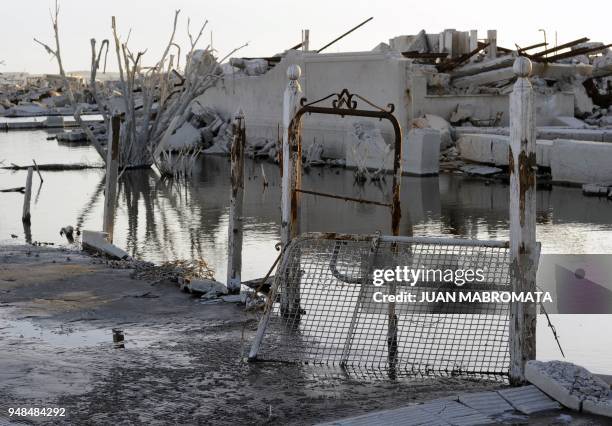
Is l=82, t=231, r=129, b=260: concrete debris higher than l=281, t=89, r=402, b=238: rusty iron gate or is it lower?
lower

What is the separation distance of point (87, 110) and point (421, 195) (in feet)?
144

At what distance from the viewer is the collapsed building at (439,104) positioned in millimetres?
21312

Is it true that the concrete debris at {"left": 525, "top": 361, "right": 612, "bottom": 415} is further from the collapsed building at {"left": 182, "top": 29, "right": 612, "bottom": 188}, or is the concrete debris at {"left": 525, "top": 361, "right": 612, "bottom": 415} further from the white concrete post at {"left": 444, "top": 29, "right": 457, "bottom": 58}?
the white concrete post at {"left": 444, "top": 29, "right": 457, "bottom": 58}

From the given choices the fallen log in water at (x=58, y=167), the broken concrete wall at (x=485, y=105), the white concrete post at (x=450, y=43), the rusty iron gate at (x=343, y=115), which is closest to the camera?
the rusty iron gate at (x=343, y=115)

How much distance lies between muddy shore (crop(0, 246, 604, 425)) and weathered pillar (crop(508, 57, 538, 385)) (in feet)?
1.45

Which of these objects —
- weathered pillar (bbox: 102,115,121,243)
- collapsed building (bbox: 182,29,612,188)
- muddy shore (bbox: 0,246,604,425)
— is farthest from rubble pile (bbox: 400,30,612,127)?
muddy shore (bbox: 0,246,604,425)

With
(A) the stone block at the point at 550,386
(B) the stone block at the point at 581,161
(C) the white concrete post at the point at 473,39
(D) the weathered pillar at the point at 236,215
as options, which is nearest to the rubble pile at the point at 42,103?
(C) the white concrete post at the point at 473,39

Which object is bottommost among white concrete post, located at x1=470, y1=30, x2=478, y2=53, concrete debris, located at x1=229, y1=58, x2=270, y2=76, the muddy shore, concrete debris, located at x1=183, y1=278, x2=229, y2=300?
the muddy shore

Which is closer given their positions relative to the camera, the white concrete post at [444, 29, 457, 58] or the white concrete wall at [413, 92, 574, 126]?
the white concrete wall at [413, 92, 574, 126]

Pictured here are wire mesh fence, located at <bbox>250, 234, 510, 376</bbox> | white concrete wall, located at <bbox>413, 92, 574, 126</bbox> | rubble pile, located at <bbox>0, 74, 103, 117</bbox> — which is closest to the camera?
wire mesh fence, located at <bbox>250, 234, 510, 376</bbox>

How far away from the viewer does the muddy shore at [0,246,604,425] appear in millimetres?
5707

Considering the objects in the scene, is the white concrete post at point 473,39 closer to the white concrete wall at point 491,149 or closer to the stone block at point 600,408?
the white concrete wall at point 491,149

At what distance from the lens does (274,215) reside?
15.8 m

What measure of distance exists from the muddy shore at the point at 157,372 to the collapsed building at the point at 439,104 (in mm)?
11717
